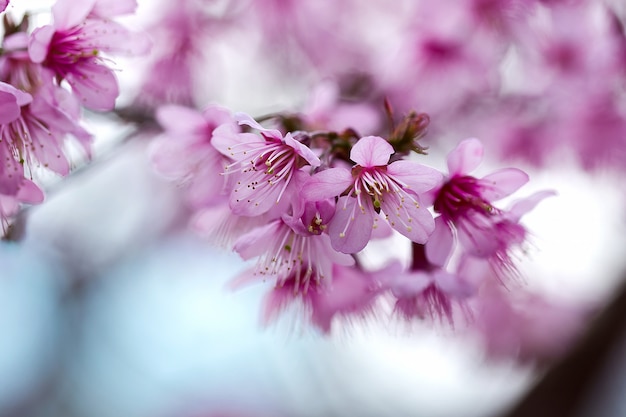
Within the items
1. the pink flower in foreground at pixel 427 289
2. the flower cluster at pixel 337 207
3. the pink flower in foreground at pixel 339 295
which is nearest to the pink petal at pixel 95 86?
the flower cluster at pixel 337 207

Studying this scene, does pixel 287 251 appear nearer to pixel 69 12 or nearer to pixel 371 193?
pixel 371 193

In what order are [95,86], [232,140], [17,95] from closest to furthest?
1. [17,95]
2. [232,140]
3. [95,86]

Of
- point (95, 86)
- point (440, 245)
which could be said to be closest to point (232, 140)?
point (95, 86)

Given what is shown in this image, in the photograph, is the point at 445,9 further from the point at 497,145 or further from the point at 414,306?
the point at 414,306

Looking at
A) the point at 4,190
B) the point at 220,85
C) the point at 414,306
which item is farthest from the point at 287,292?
the point at 220,85

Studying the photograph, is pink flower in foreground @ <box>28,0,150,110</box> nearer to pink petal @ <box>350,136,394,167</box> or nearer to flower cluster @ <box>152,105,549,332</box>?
flower cluster @ <box>152,105,549,332</box>
